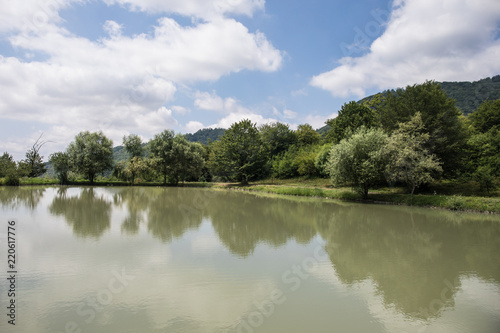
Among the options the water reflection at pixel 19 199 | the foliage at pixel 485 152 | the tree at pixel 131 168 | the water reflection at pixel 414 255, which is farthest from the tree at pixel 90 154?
the foliage at pixel 485 152

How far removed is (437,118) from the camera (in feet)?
82.5

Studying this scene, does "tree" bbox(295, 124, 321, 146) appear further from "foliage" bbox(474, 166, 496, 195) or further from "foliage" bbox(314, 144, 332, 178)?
"foliage" bbox(474, 166, 496, 195)

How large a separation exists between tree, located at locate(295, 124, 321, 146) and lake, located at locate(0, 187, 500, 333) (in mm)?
47234

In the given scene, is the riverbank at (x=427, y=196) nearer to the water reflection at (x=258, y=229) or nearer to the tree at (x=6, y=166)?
the tree at (x=6, y=166)

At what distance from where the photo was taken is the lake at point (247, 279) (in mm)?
5156

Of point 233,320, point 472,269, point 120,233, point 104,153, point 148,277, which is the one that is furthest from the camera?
point 104,153

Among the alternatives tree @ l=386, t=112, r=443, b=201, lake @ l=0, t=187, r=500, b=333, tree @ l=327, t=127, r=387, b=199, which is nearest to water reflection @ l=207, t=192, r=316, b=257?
lake @ l=0, t=187, r=500, b=333

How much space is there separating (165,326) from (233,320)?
1.21 metres

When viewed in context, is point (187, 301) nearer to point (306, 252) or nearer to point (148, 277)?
point (148, 277)

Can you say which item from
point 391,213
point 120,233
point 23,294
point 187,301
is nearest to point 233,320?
point 187,301

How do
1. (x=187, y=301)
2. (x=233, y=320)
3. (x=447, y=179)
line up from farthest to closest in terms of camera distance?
(x=447, y=179) → (x=187, y=301) → (x=233, y=320)

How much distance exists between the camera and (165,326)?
15.9ft

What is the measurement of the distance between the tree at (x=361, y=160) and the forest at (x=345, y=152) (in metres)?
0.09

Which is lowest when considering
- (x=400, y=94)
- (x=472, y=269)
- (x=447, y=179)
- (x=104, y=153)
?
(x=472, y=269)
